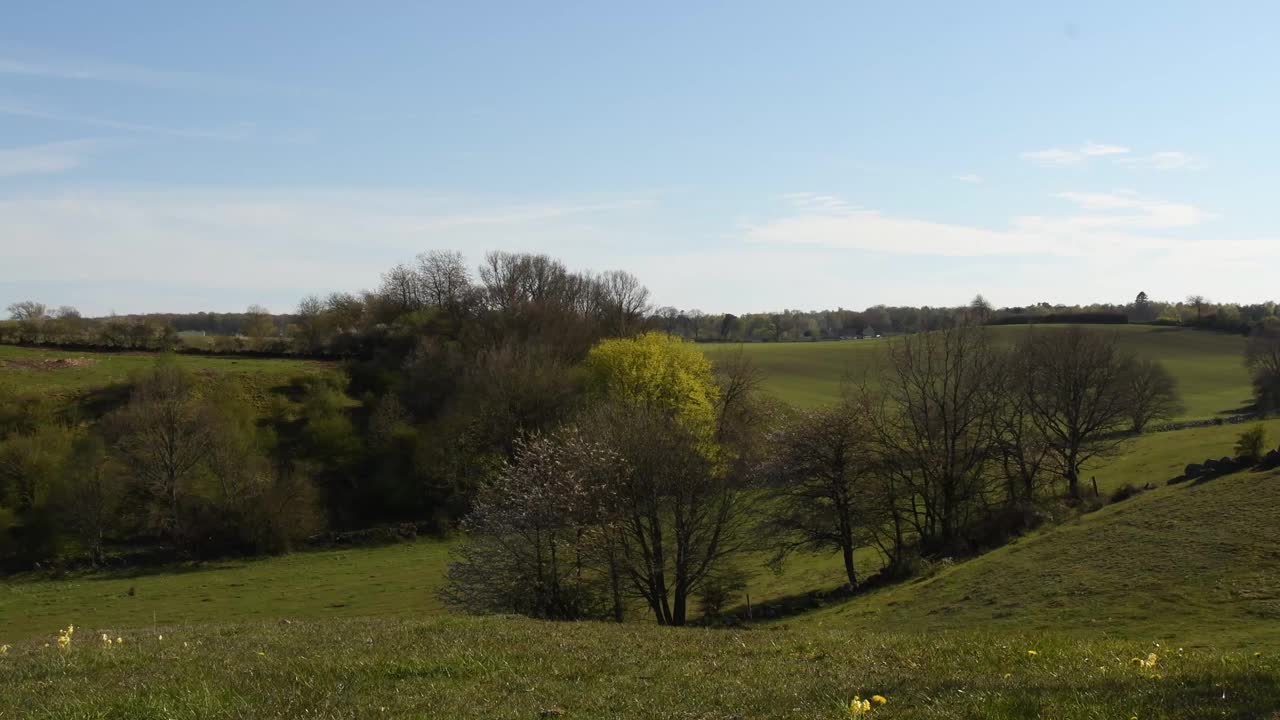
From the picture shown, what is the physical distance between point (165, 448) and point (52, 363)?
33580 millimetres

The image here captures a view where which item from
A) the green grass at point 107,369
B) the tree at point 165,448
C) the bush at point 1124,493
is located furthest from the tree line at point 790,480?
the green grass at point 107,369

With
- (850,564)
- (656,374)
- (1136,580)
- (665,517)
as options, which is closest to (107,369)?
(656,374)

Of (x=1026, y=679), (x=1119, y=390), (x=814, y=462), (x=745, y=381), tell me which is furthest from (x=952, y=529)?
(x=1026, y=679)

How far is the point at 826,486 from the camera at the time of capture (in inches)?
1724

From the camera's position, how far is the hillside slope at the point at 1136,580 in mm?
24656

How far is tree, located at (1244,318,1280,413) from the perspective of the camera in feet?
281

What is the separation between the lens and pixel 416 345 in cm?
9431

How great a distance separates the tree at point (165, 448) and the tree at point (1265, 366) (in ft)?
290

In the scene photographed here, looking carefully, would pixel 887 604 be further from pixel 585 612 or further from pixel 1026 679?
pixel 1026 679

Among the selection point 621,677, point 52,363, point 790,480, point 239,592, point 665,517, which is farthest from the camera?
point 52,363

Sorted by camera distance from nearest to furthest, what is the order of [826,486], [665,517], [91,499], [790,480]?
[665,517] < [826,486] < [790,480] < [91,499]

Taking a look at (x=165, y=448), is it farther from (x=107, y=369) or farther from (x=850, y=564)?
(x=850, y=564)

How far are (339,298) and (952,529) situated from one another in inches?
3458

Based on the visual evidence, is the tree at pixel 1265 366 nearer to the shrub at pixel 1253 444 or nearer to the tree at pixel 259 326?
the shrub at pixel 1253 444
